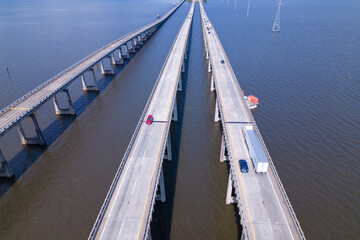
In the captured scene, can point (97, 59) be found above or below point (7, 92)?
above

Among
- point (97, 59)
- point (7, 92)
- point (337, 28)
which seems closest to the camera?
point (7, 92)

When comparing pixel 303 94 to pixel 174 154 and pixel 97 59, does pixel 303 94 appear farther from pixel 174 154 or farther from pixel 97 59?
pixel 97 59

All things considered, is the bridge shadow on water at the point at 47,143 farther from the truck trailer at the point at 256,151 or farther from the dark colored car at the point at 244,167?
the truck trailer at the point at 256,151

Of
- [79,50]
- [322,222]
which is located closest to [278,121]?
[322,222]

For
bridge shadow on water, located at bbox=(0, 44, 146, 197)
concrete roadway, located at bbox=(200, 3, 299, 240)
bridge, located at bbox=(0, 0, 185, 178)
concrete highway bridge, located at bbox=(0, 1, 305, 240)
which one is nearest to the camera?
concrete roadway, located at bbox=(200, 3, 299, 240)

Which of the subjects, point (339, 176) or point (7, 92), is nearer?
point (339, 176)

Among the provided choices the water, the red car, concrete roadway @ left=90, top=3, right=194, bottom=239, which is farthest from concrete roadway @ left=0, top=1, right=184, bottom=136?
the red car

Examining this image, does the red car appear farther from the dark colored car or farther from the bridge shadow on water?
the bridge shadow on water

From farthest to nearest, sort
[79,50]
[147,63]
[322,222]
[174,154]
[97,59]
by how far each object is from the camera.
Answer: [79,50] < [147,63] < [97,59] < [174,154] < [322,222]
